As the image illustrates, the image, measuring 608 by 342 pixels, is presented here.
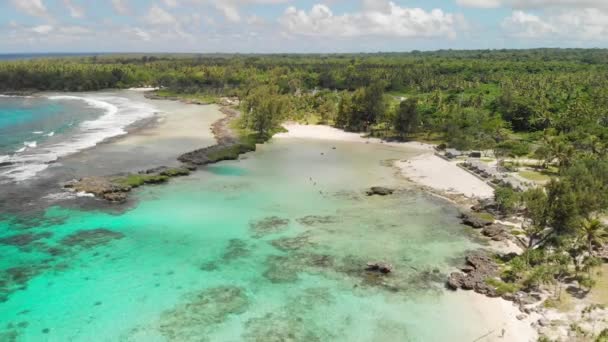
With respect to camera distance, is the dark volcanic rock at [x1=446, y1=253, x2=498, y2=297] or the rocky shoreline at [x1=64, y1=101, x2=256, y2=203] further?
the rocky shoreline at [x1=64, y1=101, x2=256, y2=203]

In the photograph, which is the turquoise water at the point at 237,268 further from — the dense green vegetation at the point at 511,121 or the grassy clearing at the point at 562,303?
the dense green vegetation at the point at 511,121

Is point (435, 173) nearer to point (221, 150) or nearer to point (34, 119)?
point (221, 150)

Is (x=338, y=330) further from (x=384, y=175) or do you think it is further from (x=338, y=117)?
(x=338, y=117)

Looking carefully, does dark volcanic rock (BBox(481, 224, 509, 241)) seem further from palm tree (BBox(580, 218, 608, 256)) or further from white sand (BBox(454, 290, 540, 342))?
white sand (BBox(454, 290, 540, 342))

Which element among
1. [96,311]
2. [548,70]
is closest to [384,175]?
[96,311]

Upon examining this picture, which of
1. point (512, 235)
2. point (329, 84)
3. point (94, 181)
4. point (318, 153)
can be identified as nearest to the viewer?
point (512, 235)

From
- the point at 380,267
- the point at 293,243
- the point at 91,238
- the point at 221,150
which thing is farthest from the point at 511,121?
the point at 91,238

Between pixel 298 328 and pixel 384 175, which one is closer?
pixel 298 328

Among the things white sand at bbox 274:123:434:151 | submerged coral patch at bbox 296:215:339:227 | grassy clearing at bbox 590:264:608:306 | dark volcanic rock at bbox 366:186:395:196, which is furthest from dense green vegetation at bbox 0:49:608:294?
submerged coral patch at bbox 296:215:339:227
